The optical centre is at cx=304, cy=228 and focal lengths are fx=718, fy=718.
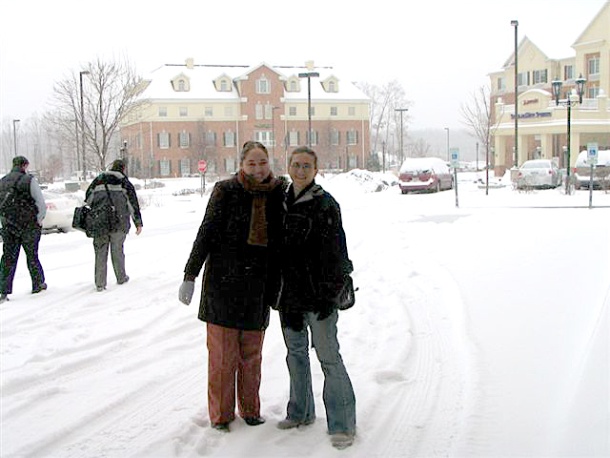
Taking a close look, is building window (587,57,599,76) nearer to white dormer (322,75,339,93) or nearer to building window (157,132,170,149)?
white dormer (322,75,339,93)

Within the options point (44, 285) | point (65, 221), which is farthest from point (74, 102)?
point (44, 285)

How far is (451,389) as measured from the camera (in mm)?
5309

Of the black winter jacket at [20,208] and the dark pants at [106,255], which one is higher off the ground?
the black winter jacket at [20,208]

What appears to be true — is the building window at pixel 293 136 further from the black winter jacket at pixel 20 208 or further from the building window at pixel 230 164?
the black winter jacket at pixel 20 208

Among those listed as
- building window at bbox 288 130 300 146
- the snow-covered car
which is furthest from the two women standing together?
building window at bbox 288 130 300 146

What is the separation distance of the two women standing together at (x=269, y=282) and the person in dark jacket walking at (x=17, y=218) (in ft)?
17.7

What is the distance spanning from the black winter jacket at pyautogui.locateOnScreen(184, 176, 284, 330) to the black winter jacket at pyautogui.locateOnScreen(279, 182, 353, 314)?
240 millimetres

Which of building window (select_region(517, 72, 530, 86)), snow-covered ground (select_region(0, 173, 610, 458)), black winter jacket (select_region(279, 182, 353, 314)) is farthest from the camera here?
building window (select_region(517, 72, 530, 86))

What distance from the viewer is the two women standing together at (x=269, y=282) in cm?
430

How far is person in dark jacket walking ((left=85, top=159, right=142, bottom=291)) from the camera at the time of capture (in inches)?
373

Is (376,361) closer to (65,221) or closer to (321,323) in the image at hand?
(321,323)

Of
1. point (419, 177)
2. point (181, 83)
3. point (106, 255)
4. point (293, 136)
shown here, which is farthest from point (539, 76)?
point (106, 255)

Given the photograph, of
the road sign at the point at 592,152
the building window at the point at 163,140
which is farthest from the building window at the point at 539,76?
the road sign at the point at 592,152

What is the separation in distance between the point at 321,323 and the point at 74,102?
36073 mm
